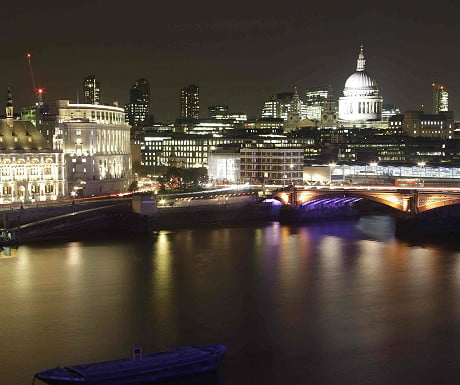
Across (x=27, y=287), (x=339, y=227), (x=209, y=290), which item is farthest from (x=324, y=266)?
(x=339, y=227)

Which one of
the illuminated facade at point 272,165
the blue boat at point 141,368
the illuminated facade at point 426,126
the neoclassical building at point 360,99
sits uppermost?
the neoclassical building at point 360,99

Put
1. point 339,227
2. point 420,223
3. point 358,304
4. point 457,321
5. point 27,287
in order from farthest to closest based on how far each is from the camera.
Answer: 1. point 339,227
2. point 420,223
3. point 27,287
4. point 358,304
5. point 457,321

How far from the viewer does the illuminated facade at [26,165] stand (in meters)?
39.8

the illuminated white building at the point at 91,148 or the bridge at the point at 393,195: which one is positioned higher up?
the illuminated white building at the point at 91,148

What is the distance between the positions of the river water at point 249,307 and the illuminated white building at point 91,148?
1397 centimetres

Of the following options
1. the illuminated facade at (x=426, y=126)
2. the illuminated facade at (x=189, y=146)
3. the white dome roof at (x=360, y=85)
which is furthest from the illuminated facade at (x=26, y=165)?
the white dome roof at (x=360, y=85)

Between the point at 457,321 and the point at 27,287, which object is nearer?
the point at 457,321

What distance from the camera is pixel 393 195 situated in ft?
118

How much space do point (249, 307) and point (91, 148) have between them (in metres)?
27.2

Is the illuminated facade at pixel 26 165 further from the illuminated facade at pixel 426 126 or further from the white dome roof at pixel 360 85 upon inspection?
the white dome roof at pixel 360 85

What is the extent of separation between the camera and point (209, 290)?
910 inches

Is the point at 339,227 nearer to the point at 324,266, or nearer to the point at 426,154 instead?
the point at 324,266

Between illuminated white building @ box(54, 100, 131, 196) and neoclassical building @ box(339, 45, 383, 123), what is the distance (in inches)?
1710

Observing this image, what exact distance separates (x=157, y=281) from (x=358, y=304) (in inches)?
232
